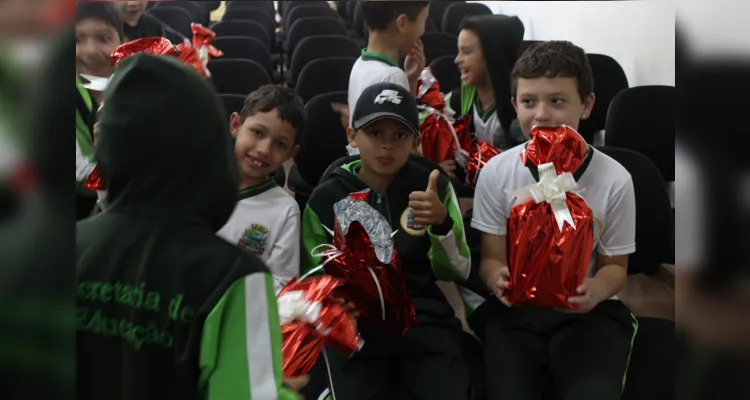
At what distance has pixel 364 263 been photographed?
975 millimetres

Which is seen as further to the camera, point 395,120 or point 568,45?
point 568,45

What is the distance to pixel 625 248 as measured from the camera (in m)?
1.21

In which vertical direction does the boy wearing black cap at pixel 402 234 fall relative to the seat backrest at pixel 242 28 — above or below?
below

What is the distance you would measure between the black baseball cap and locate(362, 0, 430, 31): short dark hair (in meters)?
0.13

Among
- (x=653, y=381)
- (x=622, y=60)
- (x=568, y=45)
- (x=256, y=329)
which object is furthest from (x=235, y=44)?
(x=256, y=329)

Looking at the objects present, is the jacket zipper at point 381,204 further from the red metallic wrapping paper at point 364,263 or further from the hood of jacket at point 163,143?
the hood of jacket at point 163,143

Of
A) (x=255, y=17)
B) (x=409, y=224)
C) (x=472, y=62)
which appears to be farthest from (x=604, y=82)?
(x=255, y=17)

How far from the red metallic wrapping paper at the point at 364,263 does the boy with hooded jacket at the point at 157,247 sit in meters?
0.39

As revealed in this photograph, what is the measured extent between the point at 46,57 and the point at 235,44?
2.84m

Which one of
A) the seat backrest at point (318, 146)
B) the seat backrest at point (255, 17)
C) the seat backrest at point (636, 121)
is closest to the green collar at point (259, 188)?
the seat backrest at point (318, 146)

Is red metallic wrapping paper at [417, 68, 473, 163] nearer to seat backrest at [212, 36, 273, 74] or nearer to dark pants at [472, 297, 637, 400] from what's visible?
dark pants at [472, 297, 637, 400]

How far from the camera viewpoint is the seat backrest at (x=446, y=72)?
1770 millimetres

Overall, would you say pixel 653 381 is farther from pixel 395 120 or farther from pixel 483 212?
pixel 395 120

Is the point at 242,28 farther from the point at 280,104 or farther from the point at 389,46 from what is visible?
the point at 280,104
